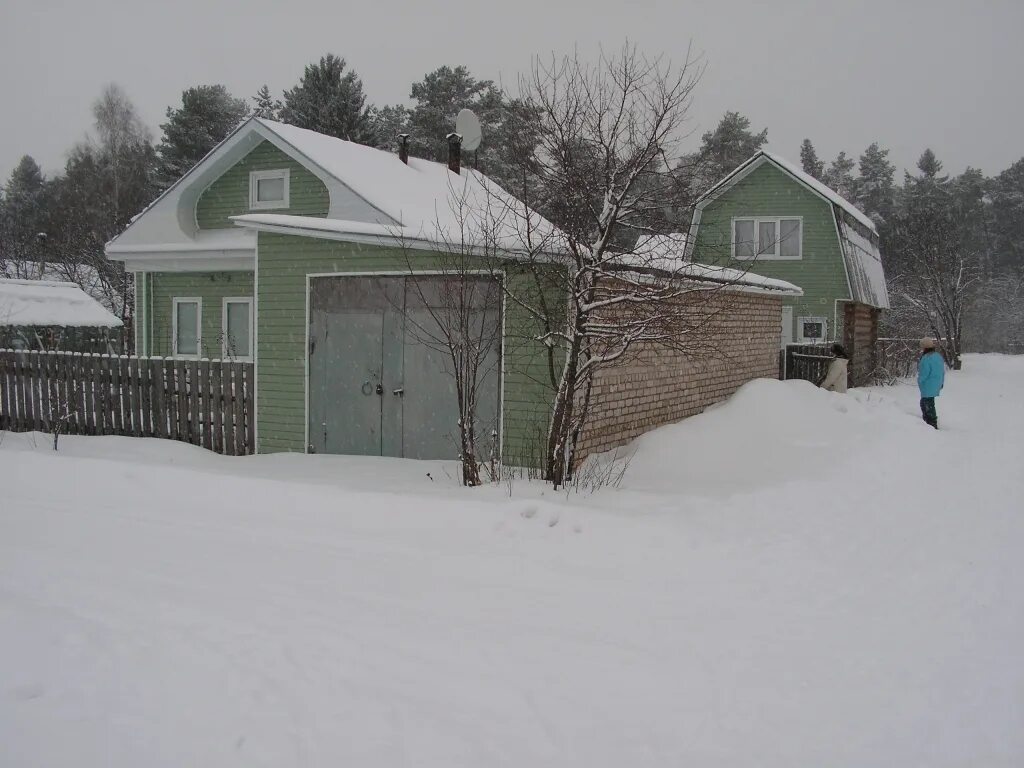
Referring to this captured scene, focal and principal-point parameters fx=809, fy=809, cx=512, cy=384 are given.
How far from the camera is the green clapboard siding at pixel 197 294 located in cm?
1858

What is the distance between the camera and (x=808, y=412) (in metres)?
12.6

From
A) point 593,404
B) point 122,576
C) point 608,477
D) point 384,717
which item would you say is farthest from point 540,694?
point 593,404

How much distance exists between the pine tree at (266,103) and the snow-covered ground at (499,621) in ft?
145

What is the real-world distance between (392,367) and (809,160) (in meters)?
70.1

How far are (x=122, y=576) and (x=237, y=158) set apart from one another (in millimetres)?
14641

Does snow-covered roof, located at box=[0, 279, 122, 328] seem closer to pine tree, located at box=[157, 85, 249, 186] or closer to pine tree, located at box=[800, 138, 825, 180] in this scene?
pine tree, located at box=[157, 85, 249, 186]

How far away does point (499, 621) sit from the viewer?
485 cm

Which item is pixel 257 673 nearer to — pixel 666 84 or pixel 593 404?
pixel 593 404

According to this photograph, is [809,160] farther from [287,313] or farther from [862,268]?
[287,313]

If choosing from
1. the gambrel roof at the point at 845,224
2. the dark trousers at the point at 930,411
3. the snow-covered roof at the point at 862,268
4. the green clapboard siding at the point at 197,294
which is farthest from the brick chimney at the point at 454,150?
the snow-covered roof at the point at 862,268

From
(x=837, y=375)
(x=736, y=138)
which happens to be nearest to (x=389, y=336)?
(x=837, y=375)

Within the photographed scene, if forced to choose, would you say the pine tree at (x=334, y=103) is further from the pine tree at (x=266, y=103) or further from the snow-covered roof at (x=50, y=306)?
the snow-covered roof at (x=50, y=306)

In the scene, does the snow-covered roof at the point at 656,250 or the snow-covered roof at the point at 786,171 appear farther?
the snow-covered roof at the point at 786,171

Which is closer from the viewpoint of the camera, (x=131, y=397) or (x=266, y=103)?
(x=131, y=397)
